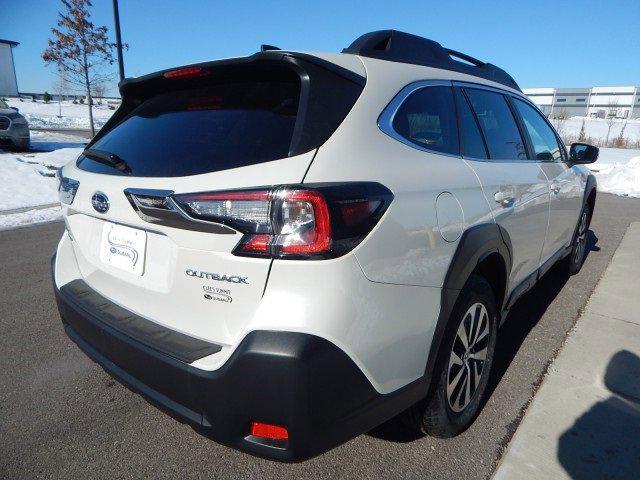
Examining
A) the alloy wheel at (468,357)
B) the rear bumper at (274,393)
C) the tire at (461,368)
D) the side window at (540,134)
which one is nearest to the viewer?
the rear bumper at (274,393)

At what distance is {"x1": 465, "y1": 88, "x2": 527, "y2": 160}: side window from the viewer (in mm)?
2457

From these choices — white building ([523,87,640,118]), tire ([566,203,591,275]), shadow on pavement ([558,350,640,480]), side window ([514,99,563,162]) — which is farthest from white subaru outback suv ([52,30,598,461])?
white building ([523,87,640,118])

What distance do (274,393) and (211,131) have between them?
996 millimetres

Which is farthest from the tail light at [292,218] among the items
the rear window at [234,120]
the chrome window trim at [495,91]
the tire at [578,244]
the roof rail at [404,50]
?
the tire at [578,244]

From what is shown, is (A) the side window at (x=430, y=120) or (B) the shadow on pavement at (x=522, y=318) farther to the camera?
(B) the shadow on pavement at (x=522, y=318)

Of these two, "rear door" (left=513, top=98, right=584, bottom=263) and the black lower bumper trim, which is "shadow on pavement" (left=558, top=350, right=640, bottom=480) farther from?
the black lower bumper trim

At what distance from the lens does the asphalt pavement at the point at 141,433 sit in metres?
1.96

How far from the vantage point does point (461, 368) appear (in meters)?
2.11

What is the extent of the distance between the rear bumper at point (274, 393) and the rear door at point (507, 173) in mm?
1220

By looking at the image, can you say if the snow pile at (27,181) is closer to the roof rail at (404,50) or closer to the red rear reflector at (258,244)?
the roof rail at (404,50)

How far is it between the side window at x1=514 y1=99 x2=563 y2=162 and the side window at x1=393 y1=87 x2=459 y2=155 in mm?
1277

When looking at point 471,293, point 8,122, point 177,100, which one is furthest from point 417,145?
point 8,122

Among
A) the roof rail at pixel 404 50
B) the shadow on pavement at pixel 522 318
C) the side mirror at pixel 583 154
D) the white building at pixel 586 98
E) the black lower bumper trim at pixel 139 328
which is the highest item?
the white building at pixel 586 98

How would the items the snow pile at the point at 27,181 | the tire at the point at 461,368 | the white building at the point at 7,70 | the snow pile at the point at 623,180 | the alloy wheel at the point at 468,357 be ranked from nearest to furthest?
1. the tire at the point at 461,368
2. the alloy wheel at the point at 468,357
3. the snow pile at the point at 27,181
4. the snow pile at the point at 623,180
5. the white building at the point at 7,70
